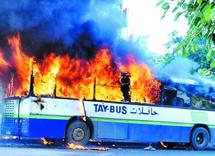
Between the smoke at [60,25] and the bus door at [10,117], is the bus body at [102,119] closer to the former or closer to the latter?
the bus door at [10,117]

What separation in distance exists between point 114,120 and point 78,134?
1399 millimetres

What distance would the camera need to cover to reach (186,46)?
3598mm

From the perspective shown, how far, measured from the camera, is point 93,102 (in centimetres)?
1708

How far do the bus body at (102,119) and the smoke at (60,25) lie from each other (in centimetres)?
239

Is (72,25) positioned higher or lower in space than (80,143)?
higher

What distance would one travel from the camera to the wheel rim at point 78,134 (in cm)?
1673

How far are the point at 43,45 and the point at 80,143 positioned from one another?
12.8ft

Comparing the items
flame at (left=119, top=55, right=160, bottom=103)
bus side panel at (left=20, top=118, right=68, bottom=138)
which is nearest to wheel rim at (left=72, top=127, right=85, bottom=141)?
bus side panel at (left=20, top=118, right=68, bottom=138)

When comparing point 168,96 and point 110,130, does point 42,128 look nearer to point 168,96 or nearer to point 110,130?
point 110,130

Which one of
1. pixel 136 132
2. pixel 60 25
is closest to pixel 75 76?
pixel 60 25

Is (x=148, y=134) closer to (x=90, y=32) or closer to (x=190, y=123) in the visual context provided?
(x=190, y=123)

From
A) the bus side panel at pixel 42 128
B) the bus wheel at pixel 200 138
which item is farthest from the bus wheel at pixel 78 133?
the bus wheel at pixel 200 138

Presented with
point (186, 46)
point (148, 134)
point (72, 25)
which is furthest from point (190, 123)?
point (186, 46)

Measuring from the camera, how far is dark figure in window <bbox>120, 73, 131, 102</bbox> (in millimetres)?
17922
